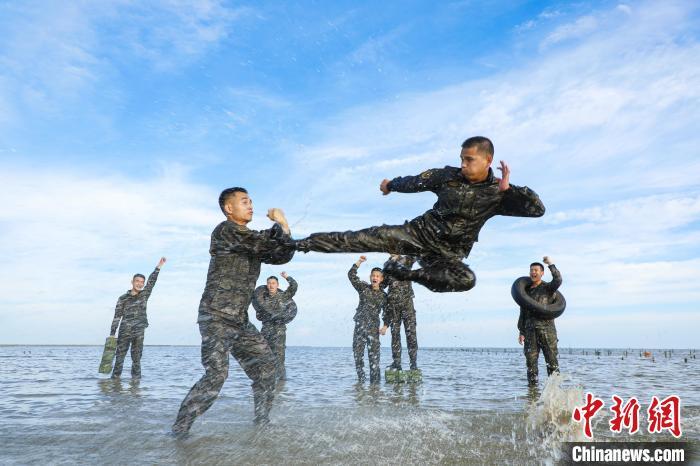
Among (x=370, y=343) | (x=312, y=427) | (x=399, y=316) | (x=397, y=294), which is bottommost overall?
A: (x=312, y=427)

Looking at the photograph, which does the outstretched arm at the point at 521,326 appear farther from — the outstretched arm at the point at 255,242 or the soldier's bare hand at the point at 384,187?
the outstretched arm at the point at 255,242

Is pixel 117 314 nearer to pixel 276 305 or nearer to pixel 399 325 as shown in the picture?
pixel 276 305

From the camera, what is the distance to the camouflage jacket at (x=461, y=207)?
521 centimetres

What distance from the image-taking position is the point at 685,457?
16.8 feet

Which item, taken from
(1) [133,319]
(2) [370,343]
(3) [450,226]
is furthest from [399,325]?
(3) [450,226]

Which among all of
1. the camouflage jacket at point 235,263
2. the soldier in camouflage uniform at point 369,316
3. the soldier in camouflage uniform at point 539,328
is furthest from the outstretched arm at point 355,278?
the camouflage jacket at point 235,263

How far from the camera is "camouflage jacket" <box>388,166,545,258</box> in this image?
5.21 metres

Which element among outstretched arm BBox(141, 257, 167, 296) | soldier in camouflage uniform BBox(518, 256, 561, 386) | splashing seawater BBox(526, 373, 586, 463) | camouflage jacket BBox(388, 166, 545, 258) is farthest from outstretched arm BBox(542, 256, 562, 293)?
outstretched arm BBox(141, 257, 167, 296)

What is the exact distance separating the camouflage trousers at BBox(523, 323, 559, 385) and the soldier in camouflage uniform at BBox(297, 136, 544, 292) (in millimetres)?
6480

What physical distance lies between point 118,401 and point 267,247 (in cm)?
533

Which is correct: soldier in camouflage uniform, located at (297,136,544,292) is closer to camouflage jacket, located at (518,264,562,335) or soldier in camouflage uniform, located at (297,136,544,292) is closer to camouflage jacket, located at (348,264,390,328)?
camouflage jacket, located at (518,264,562,335)

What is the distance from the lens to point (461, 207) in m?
5.23

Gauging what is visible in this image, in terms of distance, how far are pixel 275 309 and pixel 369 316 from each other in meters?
2.34

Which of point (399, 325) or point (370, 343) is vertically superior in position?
point (399, 325)
